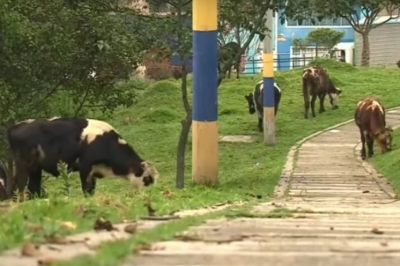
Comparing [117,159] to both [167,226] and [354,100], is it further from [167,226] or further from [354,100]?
[354,100]

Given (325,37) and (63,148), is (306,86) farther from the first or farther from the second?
(325,37)

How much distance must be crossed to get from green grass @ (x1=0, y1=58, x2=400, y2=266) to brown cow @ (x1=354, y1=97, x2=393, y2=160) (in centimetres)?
208

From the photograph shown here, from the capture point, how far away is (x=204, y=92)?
Answer: 48.0 feet

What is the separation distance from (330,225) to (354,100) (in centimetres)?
2767

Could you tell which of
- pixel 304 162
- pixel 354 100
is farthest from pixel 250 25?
pixel 354 100

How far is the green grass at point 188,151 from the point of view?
6.89 m

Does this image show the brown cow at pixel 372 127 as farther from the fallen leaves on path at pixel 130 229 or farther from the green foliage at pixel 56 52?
the fallen leaves on path at pixel 130 229

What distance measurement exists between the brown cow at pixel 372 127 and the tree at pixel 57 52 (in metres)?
7.08

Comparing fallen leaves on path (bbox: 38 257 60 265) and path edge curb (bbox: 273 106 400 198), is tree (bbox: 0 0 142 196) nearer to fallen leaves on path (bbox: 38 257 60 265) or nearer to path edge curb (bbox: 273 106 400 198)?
path edge curb (bbox: 273 106 400 198)

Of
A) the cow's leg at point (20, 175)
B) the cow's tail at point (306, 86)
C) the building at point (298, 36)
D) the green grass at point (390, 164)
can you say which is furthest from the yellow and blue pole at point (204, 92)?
the building at point (298, 36)

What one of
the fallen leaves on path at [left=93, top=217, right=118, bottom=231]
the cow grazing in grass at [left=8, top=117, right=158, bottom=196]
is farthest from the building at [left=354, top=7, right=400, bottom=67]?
the fallen leaves on path at [left=93, top=217, right=118, bottom=231]

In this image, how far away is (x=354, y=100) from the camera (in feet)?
113

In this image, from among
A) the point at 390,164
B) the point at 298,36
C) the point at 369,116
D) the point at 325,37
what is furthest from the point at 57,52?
the point at 298,36

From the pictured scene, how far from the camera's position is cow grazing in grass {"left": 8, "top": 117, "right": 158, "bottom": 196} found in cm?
1358
